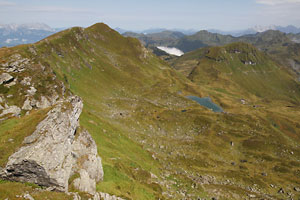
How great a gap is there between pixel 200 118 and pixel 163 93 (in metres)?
49.4

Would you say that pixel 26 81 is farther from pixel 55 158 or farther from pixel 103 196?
pixel 103 196

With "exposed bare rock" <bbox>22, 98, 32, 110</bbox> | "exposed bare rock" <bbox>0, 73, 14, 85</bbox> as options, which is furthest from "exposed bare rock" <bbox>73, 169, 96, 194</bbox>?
"exposed bare rock" <bbox>0, 73, 14, 85</bbox>

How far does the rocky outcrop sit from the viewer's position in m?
21.2

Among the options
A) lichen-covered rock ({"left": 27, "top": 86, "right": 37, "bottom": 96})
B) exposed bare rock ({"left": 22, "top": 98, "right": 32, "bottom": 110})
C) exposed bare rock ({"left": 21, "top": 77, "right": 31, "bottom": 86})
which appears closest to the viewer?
exposed bare rock ({"left": 22, "top": 98, "right": 32, "bottom": 110})

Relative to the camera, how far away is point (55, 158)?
23.2 metres

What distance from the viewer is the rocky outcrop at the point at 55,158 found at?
69.6ft

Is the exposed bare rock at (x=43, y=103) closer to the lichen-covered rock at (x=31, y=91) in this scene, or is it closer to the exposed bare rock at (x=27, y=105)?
the exposed bare rock at (x=27, y=105)

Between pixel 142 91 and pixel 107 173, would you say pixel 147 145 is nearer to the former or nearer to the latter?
pixel 107 173

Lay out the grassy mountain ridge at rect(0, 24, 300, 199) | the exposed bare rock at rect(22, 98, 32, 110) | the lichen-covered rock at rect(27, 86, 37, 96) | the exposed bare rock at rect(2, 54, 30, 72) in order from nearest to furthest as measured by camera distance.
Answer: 1. the exposed bare rock at rect(22, 98, 32, 110)
2. the grassy mountain ridge at rect(0, 24, 300, 199)
3. the lichen-covered rock at rect(27, 86, 37, 96)
4. the exposed bare rock at rect(2, 54, 30, 72)

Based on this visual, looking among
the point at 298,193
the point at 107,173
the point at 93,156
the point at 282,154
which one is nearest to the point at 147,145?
the point at 107,173

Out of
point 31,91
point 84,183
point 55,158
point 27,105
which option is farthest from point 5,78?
point 84,183

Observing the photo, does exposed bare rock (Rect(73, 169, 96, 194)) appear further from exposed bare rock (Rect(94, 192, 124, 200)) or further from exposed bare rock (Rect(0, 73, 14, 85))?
exposed bare rock (Rect(0, 73, 14, 85))

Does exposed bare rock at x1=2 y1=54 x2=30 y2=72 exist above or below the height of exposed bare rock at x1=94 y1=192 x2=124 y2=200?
above

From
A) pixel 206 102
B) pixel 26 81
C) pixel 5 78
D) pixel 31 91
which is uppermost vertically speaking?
pixel 5 78
